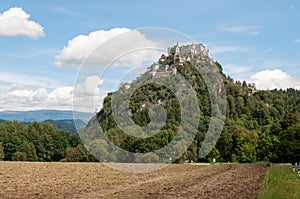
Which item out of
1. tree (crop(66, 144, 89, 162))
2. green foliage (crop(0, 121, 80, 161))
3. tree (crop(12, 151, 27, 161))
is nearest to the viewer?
tree (crop(66, 144, 89, 162))

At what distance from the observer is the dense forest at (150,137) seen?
155 ft

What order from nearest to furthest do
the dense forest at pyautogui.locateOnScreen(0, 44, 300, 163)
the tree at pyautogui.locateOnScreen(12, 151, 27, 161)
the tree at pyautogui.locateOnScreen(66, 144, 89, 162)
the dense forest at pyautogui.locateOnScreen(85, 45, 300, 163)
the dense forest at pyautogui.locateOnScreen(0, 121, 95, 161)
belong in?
the dense forest at pyautogui.locateOnScreen(85, 45, 300, 163) → the dense forest at pyautogui.locateOnScreen(0, 44, 300, 163) → the tree at pyautogui.locateOnScreen(66, 144, 89, 162) → the tree at pyautogui.locateOnScreen(12, 151, 27, 161) → the dense forest at pyautogui.locateOnScreen(0, 121, 95, 161)

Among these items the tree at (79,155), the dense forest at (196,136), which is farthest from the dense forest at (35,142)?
the dense forest at (196,136)

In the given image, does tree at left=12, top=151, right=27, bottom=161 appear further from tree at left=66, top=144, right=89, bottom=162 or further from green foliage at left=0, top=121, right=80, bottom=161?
tree at left=66, top=144, right=89, bottom=162

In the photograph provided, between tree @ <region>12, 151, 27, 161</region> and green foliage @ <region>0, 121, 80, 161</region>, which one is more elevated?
green foliage @ <region>0, 121, 80, 161</region>

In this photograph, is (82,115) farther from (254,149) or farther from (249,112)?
(249,112)

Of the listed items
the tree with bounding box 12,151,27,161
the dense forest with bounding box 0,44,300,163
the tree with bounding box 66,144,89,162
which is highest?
the dense forest with bounding box 0,44,300,163

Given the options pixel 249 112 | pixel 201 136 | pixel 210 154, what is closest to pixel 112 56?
pixel 201 136

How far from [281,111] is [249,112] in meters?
18.4

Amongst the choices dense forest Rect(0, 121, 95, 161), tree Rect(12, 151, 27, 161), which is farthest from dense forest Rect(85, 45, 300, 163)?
tree Rect(12, 151, 27, 161)

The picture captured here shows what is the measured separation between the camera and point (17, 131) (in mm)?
126438

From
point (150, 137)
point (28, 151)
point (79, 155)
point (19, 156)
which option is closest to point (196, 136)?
point (150, 137)

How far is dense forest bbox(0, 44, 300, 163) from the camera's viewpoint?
155 feet

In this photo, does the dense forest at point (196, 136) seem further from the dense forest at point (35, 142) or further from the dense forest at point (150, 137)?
the dense forest at point (35, 142)
